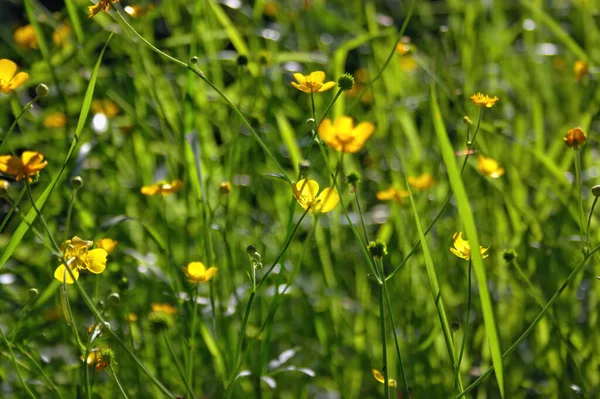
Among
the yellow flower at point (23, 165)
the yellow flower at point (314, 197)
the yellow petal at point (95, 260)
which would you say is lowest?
the yellow petal at point (95, 260)

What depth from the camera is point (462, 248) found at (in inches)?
33.0

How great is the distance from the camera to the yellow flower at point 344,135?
831 mm

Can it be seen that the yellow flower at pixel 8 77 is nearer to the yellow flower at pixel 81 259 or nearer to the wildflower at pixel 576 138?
the yellow flower at pixel 81 259

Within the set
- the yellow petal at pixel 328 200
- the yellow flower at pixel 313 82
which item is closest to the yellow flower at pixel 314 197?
the yellow petal at pixel 328 200

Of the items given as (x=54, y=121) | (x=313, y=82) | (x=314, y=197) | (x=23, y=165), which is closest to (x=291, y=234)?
(x=314, y=197)

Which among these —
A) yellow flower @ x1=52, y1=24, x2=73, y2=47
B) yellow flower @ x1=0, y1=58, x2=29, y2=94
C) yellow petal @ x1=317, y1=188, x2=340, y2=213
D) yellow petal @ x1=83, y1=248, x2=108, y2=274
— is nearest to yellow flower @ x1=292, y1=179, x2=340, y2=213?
yellow petal @ x1=317, y1=188, x2=340, y2=213

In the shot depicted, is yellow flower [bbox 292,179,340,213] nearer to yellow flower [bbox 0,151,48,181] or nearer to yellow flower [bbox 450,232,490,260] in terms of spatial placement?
yellow flower [bbox 450,232,490,260]

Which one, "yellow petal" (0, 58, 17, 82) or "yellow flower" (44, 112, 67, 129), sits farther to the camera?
"yellow flower" (44, 112, 67, 129)

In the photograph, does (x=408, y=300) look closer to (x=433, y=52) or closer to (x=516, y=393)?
(x=516, y=393)

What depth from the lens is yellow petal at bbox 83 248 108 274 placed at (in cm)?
76

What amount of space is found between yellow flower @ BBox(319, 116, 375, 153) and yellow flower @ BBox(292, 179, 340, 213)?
6 cm

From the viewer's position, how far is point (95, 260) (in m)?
0.77

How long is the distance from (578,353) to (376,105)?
684 mm

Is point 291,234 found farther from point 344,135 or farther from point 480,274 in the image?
point 480,274
